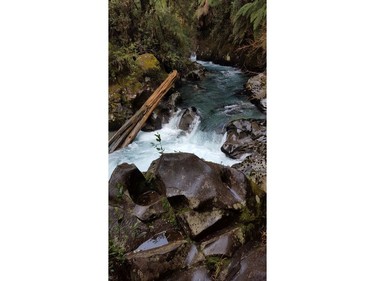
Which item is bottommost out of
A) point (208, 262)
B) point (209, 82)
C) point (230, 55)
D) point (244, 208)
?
point (208, 262)

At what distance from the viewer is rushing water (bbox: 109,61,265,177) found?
112 inches

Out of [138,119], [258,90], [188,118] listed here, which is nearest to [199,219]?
[188,118]

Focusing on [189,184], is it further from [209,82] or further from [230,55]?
[230,55]

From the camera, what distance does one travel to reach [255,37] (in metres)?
2.80

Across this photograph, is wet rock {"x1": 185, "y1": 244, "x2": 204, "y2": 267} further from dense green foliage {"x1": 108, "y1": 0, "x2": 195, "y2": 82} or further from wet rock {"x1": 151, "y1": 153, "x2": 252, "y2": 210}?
dense green foliage {"x1": 108, "y1": 0, "x2": 195, "y2": 82}

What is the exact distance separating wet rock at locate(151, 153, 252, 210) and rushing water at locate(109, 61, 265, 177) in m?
0.06

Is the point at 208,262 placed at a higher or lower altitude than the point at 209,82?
lower

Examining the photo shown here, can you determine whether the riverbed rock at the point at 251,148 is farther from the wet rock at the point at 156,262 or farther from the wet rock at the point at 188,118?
the wet rock at the point at 156,262

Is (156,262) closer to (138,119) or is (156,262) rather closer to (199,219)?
(199,219)

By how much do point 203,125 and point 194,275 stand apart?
37.4 inches

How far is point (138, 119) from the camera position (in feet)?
9.69

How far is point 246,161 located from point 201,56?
30.3 inches

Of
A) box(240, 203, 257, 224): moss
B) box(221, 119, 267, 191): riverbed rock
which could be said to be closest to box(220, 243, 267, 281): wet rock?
box(240, 203, 257, 224): moss
